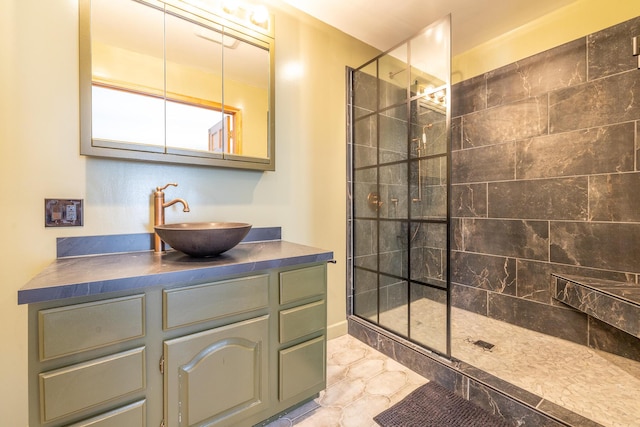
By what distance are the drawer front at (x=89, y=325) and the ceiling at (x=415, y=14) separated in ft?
6.86

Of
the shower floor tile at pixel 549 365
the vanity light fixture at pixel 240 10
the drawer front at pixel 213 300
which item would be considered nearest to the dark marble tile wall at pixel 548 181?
the shower floor tile at pixel 549 365

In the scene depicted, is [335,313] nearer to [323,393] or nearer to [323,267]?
[323,393]

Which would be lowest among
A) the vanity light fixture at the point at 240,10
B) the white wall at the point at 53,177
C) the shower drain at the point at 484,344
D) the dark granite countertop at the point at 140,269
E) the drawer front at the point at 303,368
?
the shower drain at the point at 484,344

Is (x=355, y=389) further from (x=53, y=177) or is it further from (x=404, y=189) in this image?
(x=53, y=177)

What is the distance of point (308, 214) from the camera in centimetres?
214

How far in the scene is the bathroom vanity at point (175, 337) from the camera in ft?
2.86

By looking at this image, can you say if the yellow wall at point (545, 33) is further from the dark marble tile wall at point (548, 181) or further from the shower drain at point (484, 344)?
the shower drain at point (484, 344)

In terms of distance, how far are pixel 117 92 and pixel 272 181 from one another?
956mm

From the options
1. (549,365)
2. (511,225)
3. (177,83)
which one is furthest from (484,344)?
(177,83)

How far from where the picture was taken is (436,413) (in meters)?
1.47

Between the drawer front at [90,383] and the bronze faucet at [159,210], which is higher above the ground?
the bronze faucet at [159,210]

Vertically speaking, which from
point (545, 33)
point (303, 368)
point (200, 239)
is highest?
point (545, 33)

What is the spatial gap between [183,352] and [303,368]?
24.4 inches

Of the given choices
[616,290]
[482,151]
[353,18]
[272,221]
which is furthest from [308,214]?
[616,290]
